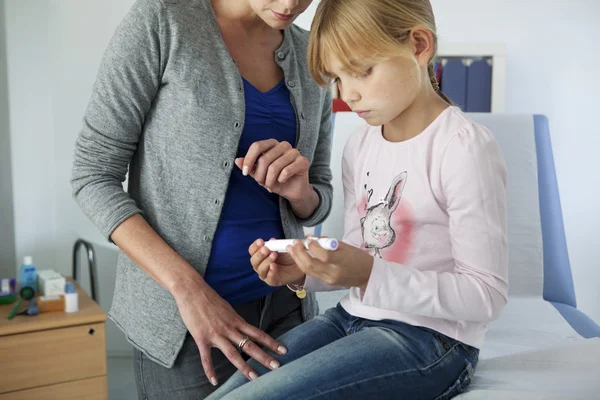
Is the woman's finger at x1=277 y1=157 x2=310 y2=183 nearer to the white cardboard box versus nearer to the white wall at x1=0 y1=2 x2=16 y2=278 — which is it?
the white cardboard box

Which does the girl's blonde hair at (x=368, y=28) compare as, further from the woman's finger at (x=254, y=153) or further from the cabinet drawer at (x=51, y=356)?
the cabinet drawer at (x=51, y=356)

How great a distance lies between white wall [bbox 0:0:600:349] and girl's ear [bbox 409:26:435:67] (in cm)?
180

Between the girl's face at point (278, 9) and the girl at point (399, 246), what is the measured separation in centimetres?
4

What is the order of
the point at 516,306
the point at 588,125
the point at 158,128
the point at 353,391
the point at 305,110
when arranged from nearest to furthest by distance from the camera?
1. the point at 353,391
2. the point at 158,128
3. the point at 305,110
4. the point at 516,306
5. the point at 588,125

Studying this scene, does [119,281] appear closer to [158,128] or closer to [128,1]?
[158,128]

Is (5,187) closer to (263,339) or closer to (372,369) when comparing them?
(263,339)

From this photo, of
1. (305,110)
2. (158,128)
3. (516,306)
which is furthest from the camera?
(516,306)

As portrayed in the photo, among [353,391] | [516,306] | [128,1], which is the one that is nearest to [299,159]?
[353,391]

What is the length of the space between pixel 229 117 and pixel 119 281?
14.0 inches

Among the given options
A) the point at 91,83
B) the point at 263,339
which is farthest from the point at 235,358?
the point at 91,83

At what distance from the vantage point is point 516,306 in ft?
6.10

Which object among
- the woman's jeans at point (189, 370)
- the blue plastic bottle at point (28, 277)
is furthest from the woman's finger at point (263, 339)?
the blue plastic bottle at point (28, 277)

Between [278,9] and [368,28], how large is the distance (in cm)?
17

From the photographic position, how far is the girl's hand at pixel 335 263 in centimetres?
85
